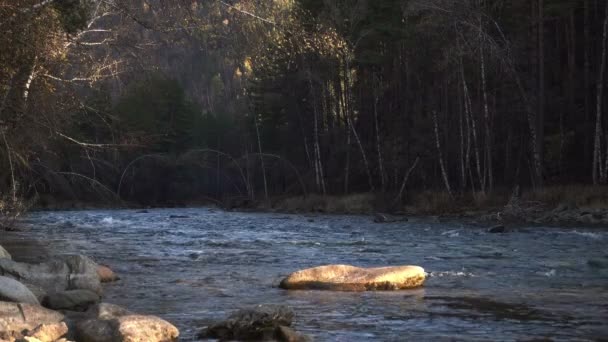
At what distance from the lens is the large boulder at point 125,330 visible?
8016 mm

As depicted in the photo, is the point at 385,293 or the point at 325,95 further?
the point at 325,95

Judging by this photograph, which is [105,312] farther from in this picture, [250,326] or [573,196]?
[573,196]

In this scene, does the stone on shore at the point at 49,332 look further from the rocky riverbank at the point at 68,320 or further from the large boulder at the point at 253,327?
the large boulder at the point at 253,327

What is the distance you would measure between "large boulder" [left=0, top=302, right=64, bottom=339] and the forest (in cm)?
363

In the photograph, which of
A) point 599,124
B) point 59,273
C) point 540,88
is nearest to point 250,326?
point 59,273

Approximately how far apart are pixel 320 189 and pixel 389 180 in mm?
5358

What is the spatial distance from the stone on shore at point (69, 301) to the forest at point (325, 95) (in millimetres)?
2567

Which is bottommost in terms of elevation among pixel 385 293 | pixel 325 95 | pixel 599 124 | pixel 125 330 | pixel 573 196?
pixel 385 293

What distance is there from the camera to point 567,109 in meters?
34.8

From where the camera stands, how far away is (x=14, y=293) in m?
9.21

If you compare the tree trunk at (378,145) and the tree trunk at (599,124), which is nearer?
the tree trunk at (599,124)

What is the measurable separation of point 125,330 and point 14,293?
1932 millimetres

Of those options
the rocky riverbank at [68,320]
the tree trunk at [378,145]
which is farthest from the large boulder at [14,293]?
the tree trunk at [378,145]

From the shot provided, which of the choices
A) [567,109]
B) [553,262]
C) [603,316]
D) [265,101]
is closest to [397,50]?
[567,109]
